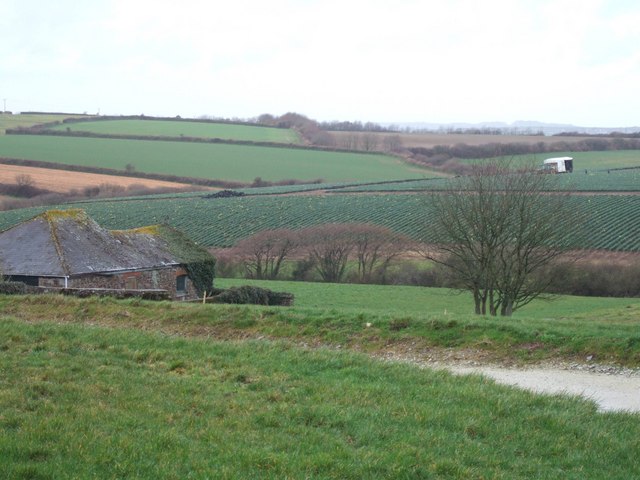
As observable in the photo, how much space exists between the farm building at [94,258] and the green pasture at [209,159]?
59.3 meters

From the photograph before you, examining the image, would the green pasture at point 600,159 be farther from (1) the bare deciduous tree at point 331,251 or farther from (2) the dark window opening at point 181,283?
(2) the dark window opening at point 181,283

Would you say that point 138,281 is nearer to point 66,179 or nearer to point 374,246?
point 374,246

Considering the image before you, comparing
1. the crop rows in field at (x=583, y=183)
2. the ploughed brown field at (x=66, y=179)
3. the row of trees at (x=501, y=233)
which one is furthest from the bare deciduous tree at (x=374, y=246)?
the ploughed brown field at (x=66, y=179)

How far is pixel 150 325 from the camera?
13.7 meters

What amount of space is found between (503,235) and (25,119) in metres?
114

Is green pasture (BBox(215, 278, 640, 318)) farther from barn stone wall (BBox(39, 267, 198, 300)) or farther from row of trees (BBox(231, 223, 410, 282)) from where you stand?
barn stone wall (BBox(39, 267, 198, 300))

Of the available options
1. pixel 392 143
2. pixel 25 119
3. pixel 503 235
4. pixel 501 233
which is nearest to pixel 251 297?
pixel 501 233

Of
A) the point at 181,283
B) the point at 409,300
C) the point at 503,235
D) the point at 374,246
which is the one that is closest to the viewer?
the point at 503,235

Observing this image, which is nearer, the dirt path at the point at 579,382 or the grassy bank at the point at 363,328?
the dirt path at the point at 579,382

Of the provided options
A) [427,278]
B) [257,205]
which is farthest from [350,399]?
[257,205]

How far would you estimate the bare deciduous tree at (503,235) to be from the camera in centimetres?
2836

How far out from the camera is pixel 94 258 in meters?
29.2

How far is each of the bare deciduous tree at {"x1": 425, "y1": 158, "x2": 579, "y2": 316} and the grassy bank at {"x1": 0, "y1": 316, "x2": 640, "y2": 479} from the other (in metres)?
19.1

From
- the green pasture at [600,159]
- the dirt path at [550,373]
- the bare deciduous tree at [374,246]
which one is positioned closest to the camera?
the dirt path at [550,373]
